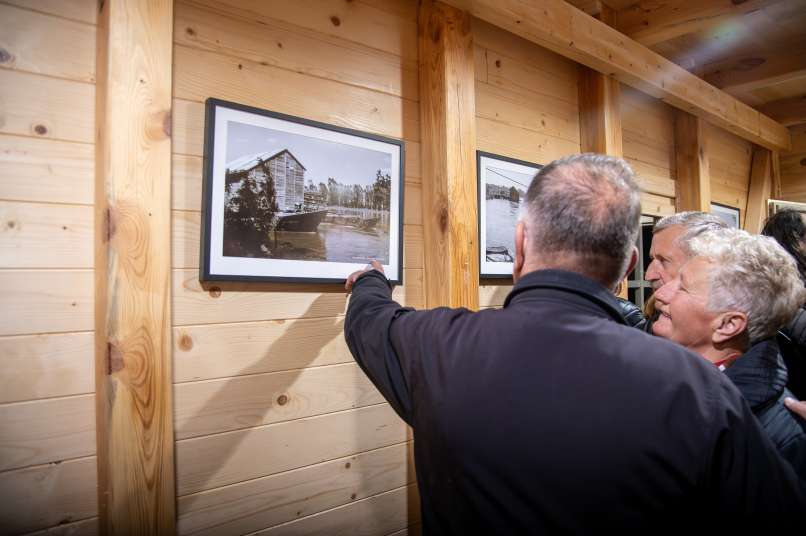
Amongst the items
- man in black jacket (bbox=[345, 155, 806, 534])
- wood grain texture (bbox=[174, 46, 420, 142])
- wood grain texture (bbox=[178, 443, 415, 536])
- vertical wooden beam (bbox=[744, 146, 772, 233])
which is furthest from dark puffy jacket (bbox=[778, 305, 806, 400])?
vertical wooden beam (bbox=[744, 146, 772, 233])

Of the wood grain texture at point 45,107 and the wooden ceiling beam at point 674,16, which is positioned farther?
the wooden ceiling beam at point 674,16

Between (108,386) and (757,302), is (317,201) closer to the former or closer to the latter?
(108,386)

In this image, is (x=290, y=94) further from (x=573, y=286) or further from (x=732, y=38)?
(x=732, y=38)

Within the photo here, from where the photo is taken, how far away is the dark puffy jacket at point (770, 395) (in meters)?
0.96

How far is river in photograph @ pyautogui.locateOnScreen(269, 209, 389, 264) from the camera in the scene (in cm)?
149

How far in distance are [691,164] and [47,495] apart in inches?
143

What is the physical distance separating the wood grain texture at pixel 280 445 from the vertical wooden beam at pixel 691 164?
2.57m

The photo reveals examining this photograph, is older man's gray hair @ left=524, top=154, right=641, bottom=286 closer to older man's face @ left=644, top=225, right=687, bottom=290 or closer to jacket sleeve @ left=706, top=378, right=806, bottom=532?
jacket sleeve @ left=706, top=378, right=806, bottom=532

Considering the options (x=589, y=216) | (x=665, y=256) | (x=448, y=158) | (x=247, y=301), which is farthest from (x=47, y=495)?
(x=665, y=256)

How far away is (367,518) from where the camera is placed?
166cm

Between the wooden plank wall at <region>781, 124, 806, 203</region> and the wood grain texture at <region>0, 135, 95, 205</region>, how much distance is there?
16.5 feet

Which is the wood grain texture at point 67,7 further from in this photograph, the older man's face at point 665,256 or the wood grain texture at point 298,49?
the older man's face at point 665,256

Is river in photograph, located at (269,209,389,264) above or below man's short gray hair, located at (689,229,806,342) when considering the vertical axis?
above

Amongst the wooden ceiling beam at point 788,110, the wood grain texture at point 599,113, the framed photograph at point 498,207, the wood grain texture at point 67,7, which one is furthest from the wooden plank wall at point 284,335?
the wooden ceiling beam at point 788,110
